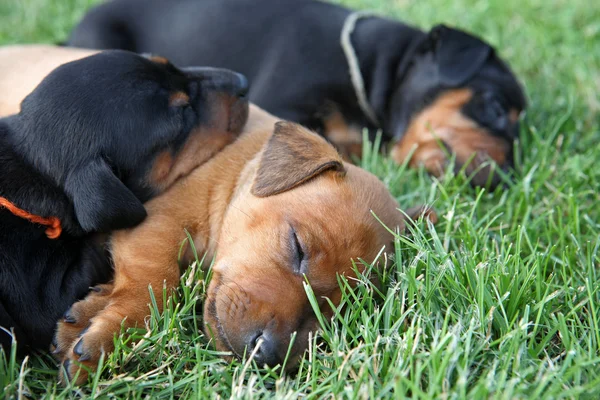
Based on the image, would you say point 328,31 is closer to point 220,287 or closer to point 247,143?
point 247,143

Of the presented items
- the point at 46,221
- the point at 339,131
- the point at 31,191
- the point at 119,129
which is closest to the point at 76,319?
the point at 46,221

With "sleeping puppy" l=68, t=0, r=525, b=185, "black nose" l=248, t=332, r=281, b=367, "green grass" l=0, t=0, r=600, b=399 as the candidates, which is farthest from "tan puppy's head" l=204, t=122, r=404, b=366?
"sleeping puppy" l=68, t=0, r=525, b=185

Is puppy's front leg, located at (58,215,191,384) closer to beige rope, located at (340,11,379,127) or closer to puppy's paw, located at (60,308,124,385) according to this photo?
puppy's paw, located at (60,308,124,385)

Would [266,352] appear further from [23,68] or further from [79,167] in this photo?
[23,68]

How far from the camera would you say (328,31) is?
5387 mm

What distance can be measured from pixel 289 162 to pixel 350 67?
2378 millimetres

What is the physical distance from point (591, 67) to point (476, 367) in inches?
173

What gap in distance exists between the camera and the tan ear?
304 centimetres

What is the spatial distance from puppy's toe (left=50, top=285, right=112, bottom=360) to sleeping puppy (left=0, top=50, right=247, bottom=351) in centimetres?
9

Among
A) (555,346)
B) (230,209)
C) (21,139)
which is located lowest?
(555,346)

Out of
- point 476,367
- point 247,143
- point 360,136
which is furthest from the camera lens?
point 360,136

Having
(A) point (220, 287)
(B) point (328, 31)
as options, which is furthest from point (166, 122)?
(B) point (328, 31)

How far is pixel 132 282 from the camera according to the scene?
2959 mm

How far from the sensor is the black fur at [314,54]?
5.05 metres
